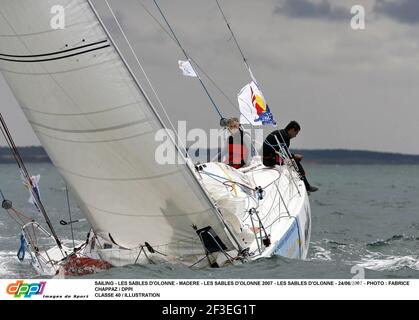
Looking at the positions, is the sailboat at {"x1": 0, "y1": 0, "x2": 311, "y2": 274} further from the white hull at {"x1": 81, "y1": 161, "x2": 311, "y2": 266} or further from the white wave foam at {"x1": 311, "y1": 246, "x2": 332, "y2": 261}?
the white wave foam at {"x1": 311, "y1": 246, "x2": 332, "y2": 261}

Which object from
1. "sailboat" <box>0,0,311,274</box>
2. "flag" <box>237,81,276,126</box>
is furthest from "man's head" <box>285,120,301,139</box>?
"sailboat" <box>0,0,311,274</box>

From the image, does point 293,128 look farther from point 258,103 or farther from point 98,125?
point 98,125

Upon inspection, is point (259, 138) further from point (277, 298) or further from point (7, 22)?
point (277, 298)

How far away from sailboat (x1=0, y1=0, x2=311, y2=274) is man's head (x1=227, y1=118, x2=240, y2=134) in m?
2.85

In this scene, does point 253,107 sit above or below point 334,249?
above

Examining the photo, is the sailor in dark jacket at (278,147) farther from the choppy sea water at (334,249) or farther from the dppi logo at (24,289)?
the dppi logo at (24,289)

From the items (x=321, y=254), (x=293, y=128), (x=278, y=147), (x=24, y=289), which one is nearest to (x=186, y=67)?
(x=293, y=128)

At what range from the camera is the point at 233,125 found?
34.9ft

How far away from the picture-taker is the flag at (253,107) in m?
9.97

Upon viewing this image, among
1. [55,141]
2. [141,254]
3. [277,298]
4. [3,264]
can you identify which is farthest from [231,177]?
[277,298]

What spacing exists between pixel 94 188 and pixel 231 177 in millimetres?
1922

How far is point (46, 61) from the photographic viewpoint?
6746mm

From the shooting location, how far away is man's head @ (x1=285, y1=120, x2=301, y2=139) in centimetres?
1062

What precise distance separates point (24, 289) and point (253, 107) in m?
5.37
